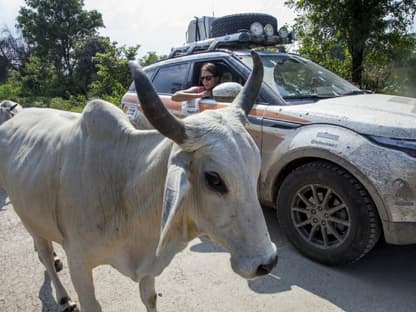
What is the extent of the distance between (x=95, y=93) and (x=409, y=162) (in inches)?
739

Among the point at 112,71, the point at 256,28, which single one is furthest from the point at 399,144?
the point at 112,71

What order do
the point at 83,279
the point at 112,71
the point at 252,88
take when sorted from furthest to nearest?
the point at 112,71, the point at 83,279, the point at 252,88

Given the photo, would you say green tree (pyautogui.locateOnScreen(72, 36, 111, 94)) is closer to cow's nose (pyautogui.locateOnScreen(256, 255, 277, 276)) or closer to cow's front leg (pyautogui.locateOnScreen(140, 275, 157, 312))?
cow's front leg (pyautogui.locateOnScreen(140, 275, 157, 312))

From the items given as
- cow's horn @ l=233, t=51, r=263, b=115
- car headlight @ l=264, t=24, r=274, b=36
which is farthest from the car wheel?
car headlight @ l=264, t=24, r=274, b=36

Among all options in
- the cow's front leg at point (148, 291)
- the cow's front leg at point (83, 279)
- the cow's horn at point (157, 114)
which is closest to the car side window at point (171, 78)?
the cow's front leg at point (148, 291)

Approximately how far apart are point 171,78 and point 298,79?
1984mm

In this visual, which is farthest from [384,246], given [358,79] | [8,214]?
[358,79]

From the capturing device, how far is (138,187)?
1.89m

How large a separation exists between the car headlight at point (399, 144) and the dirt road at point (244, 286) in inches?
49.5

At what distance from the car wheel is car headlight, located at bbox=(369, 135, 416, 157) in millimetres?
421

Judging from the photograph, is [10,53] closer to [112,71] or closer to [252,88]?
[112,71]

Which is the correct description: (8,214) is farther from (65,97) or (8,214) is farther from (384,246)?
(65,97)

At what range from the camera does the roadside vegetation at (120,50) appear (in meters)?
8.52

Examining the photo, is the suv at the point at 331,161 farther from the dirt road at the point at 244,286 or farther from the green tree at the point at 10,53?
the green tree at the point at 10,53
